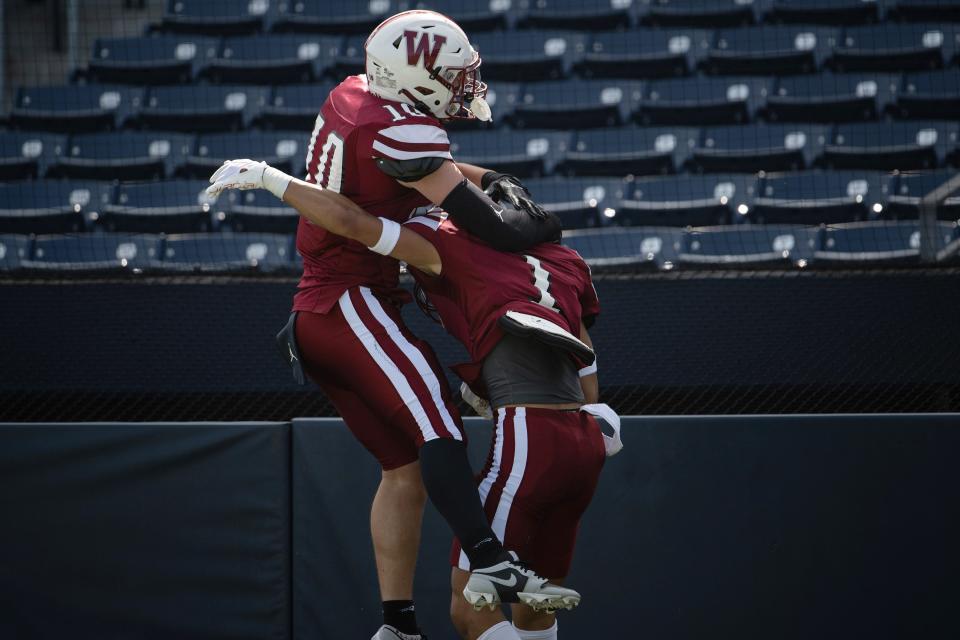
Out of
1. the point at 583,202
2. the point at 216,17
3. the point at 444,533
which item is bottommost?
the point at 444,533

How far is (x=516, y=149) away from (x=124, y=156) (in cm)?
293

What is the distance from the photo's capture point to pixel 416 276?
2.67 m

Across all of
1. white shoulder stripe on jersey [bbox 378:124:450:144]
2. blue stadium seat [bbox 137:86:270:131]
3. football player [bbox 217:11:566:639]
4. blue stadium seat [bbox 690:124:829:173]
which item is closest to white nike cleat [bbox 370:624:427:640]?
football player [bbox 217:11:566:639]

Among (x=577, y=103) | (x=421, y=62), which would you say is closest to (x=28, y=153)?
(x=577, y=103)

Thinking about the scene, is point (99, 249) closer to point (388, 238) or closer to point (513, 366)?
point (388, 238)

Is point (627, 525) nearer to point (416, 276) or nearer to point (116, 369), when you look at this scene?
point (416, 276)

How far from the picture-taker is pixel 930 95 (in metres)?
8.19

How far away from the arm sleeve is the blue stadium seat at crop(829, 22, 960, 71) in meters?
6.95

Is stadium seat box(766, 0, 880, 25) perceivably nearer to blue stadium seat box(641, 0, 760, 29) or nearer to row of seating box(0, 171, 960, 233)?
blue stadium seat box(641, 0, 760, 29)

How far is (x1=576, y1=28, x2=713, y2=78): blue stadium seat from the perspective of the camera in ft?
28.8

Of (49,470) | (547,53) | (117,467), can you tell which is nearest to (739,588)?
(117,467)

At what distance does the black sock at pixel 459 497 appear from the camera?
7.69 ft

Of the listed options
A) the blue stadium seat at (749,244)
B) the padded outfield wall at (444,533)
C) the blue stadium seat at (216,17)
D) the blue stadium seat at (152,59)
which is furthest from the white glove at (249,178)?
the blue stadium seat at (216,17)

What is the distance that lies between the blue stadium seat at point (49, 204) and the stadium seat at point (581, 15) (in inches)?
160
